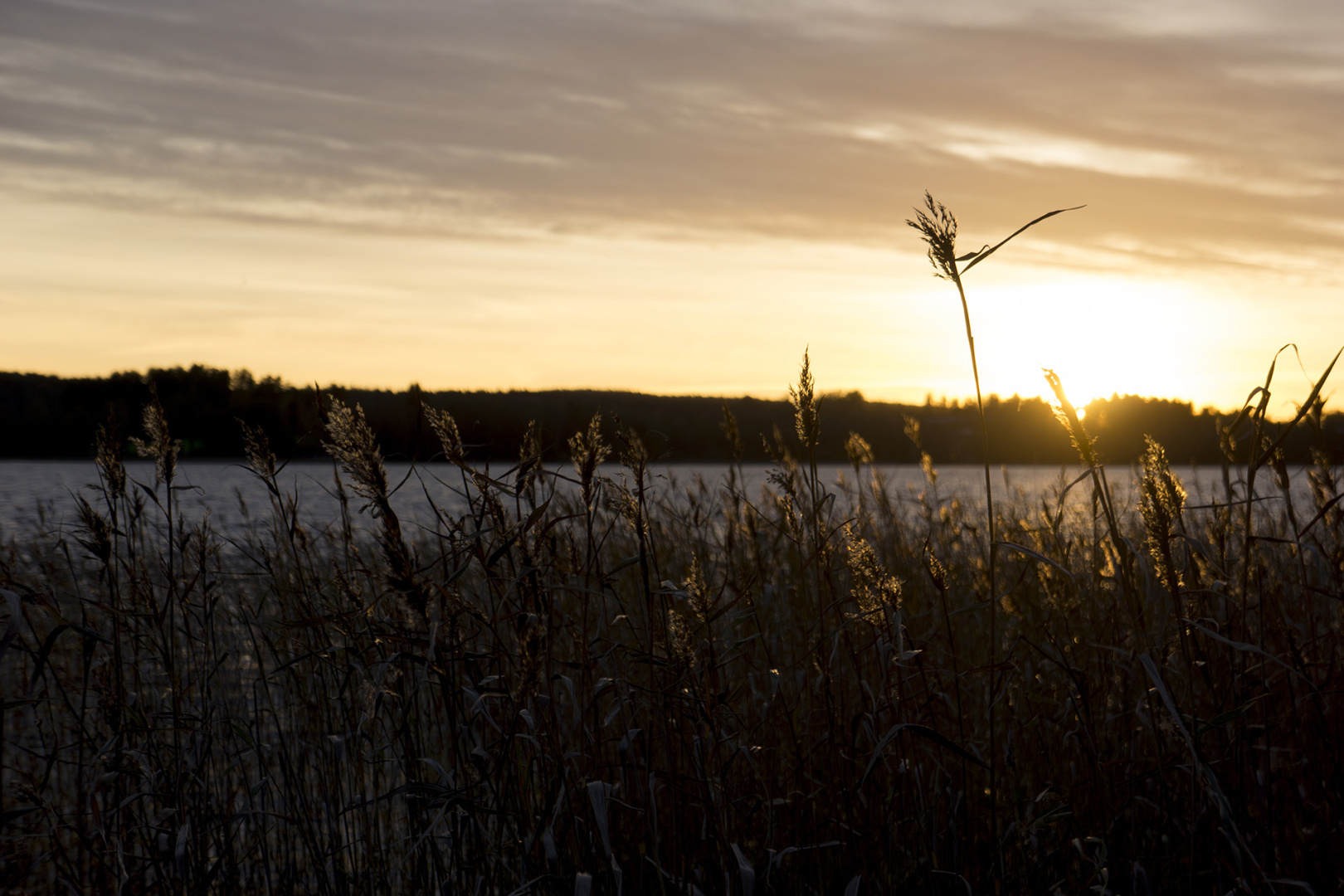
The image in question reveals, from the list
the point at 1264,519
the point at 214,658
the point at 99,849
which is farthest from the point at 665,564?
the point at 1264,519

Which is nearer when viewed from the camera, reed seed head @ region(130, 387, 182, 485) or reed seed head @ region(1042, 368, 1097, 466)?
reed seed head @ region(1042, 368, 1097, 466)

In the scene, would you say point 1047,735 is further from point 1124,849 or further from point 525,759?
point 525,759

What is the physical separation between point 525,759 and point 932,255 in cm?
201

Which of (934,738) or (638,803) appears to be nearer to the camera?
(934,738)

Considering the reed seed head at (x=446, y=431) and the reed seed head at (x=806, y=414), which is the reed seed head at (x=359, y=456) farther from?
the reed seed head at (x=806, y=414)

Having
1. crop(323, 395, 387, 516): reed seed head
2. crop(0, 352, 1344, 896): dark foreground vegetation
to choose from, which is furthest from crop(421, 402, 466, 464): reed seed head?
crop(323, 395, 387, 516): reed seed head

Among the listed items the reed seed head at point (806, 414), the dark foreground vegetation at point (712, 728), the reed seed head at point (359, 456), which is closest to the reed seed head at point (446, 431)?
the dark foreground vegetation at point (712, 728)

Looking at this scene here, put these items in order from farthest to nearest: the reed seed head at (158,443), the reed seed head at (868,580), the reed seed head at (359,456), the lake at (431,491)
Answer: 1. the lake at (431,491)
2. the reed seed head at (158,443)
3. the reed seed head at (868,580)
4. the reed seed head at (359,456)

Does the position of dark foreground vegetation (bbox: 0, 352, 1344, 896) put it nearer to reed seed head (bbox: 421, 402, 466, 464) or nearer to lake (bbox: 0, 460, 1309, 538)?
reed seed head (bbox: 421, 402, 466, 464)

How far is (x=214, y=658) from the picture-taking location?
134 inches

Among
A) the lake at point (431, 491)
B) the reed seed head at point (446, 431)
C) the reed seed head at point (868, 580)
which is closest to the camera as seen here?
the reed seed head at point (446, 431)

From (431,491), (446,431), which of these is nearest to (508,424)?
(446,431)

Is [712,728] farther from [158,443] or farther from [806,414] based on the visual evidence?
[158,443]

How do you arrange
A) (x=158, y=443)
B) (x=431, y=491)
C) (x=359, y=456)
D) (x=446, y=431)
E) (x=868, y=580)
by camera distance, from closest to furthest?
(x=359, y=456) < (x=446, y=431) < (x=868, y=580) < (x=158, y=443) < (x=431, y=491)
